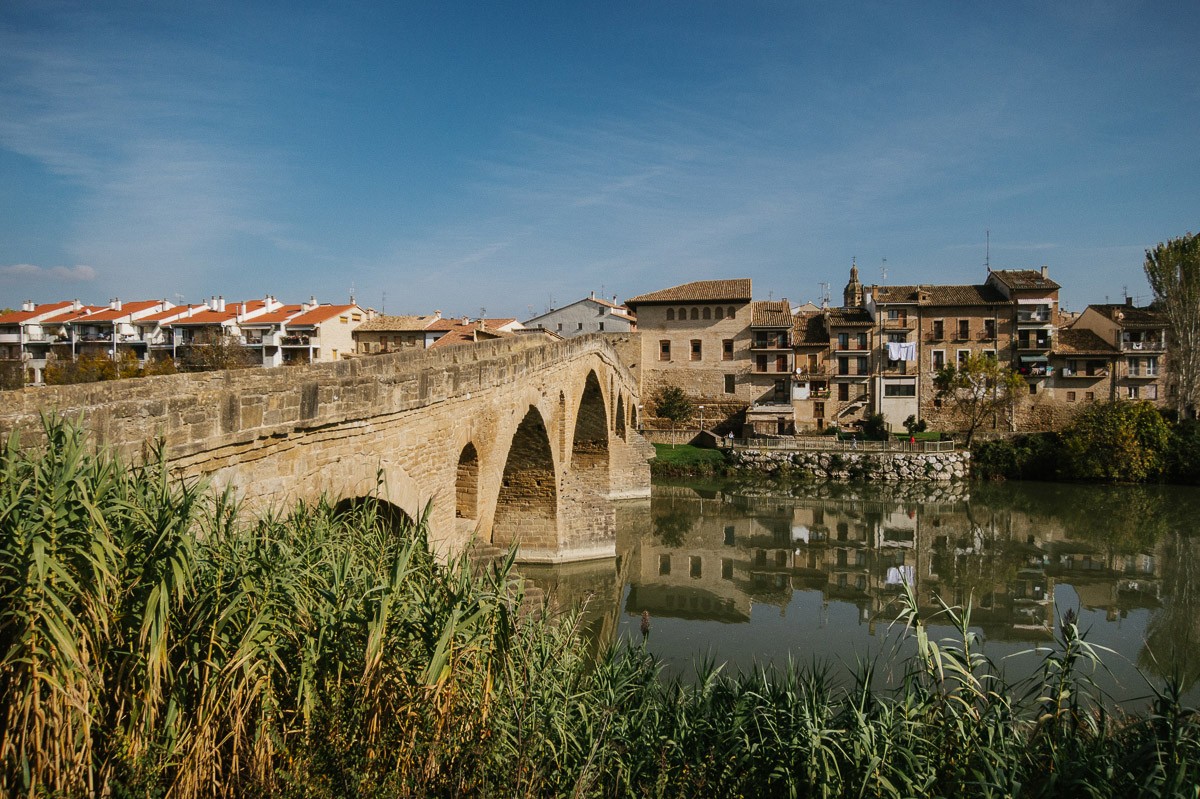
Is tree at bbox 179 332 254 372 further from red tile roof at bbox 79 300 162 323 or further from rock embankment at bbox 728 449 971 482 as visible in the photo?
rock embankment at bbox 728 449 971 482

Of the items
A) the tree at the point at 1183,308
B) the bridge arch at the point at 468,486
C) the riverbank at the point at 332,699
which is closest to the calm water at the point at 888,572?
the bridge arch at the point at 468,486

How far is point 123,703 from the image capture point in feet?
12.2

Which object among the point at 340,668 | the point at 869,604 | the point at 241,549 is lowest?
the point at 869,604

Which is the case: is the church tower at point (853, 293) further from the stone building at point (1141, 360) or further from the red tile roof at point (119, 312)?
the red tile roof at point (119, 312)

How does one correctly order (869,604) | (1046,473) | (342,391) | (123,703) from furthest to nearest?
(1046,473), (869,604), (342,391), (123,703)

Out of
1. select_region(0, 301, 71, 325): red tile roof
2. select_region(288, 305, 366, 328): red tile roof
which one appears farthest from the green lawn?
select_region(0, 301, 71, 325): red tile roof

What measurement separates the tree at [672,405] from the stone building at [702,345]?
394mm

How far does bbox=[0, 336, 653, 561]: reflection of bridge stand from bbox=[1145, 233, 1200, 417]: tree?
34.7 m

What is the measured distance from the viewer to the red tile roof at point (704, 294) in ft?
143

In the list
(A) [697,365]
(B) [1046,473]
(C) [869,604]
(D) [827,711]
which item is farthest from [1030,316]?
(D) [827,711]

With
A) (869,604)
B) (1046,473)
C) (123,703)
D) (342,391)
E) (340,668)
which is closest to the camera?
(123,703)

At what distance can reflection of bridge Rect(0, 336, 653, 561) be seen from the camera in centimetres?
543

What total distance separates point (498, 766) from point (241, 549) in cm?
205

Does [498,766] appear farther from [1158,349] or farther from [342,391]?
[1158,349]
